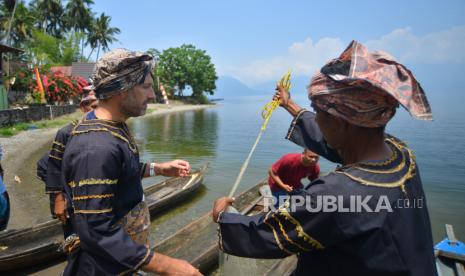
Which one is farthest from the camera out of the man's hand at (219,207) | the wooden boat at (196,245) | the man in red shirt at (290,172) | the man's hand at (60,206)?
the man in red shirt at (290,172)

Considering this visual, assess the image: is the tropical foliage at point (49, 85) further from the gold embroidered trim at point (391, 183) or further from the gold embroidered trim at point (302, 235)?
the gold embroidered trim at point (391, 183)

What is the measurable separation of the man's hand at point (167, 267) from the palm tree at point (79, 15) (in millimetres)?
65338

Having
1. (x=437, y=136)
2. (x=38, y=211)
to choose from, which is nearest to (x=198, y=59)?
(x=437, y=136)

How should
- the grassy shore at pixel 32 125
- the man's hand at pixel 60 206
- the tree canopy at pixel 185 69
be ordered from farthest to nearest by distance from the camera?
the tree canopy at pixel 185 69 < the grassy shore at pixel 32 125 < the man's hand at pixel 60 206

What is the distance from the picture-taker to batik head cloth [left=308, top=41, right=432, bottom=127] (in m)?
1.55

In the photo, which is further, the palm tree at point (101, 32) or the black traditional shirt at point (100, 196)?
the palm tree at point (101, 32)

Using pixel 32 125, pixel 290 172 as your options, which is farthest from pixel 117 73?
pixel 32 125

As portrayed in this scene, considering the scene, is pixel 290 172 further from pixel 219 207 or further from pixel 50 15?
pixel 50 15

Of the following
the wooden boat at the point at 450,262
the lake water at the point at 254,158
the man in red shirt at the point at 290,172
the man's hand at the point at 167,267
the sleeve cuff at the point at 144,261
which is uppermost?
the sleeve cuff at the point at 144,261

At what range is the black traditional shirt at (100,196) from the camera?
2.03m

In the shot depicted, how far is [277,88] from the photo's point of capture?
3.11 meters

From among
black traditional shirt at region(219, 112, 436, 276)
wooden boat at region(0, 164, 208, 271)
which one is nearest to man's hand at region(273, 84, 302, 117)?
black traditional shirt at region(219, 112, 436, 276)

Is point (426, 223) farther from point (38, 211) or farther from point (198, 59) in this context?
point (198, 59)

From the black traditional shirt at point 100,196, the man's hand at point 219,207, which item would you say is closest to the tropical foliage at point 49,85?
the black traditional shirt at point 100,196
